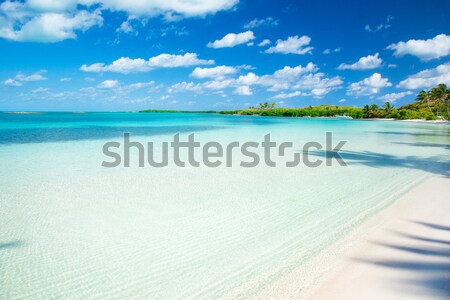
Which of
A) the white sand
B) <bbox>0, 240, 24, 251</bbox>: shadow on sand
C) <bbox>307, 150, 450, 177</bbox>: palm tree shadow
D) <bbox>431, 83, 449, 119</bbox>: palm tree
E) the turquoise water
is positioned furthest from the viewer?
<bbox>431, 83, 449, 119</bbox>: palm tree

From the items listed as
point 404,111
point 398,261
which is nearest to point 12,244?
point 398,261

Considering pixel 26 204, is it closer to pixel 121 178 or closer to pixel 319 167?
pixel 121 178

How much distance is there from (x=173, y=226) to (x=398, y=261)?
10.1 ft

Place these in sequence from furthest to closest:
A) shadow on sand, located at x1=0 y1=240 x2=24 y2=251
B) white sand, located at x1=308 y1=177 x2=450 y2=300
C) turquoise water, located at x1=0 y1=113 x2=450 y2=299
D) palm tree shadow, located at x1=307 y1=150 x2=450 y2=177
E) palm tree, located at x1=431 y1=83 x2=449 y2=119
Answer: palm tree, located at x1=431 y1=83 x2=449 y2=119
palm tree shadow, located at x1=307 y1=150 x2=450 y2=177
shadow on sand, located at x1=0 y1=240 x2=24 y2=251
turquoise water, located at x1=0 y1=113 x2=450 y2=299
white sand, located at x1=308 y1=177 x2=450 y2=300

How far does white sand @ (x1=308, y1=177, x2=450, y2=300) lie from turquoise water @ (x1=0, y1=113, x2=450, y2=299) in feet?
1.15

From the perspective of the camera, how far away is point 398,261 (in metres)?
3.26

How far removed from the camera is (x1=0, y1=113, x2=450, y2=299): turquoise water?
10.2 ft

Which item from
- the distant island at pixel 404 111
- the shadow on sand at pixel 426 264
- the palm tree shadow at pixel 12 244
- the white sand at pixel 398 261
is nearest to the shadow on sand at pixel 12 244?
the palm tree shadow at pixel 12 244

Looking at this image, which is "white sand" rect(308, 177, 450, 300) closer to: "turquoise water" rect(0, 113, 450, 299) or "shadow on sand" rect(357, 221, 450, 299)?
"shadow on sand" rect(357, 221, 450, 299)

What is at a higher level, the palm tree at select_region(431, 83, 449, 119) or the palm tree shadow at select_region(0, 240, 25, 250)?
the palm tree at select_region(431, 83, 449, 119)

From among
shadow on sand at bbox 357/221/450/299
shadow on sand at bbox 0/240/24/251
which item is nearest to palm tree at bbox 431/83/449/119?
shadow on sand at bbox 357/221/450/299

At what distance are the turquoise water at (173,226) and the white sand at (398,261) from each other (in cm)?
35

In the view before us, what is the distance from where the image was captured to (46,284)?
120 inches

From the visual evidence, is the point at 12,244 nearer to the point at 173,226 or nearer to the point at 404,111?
the point at 173,226
